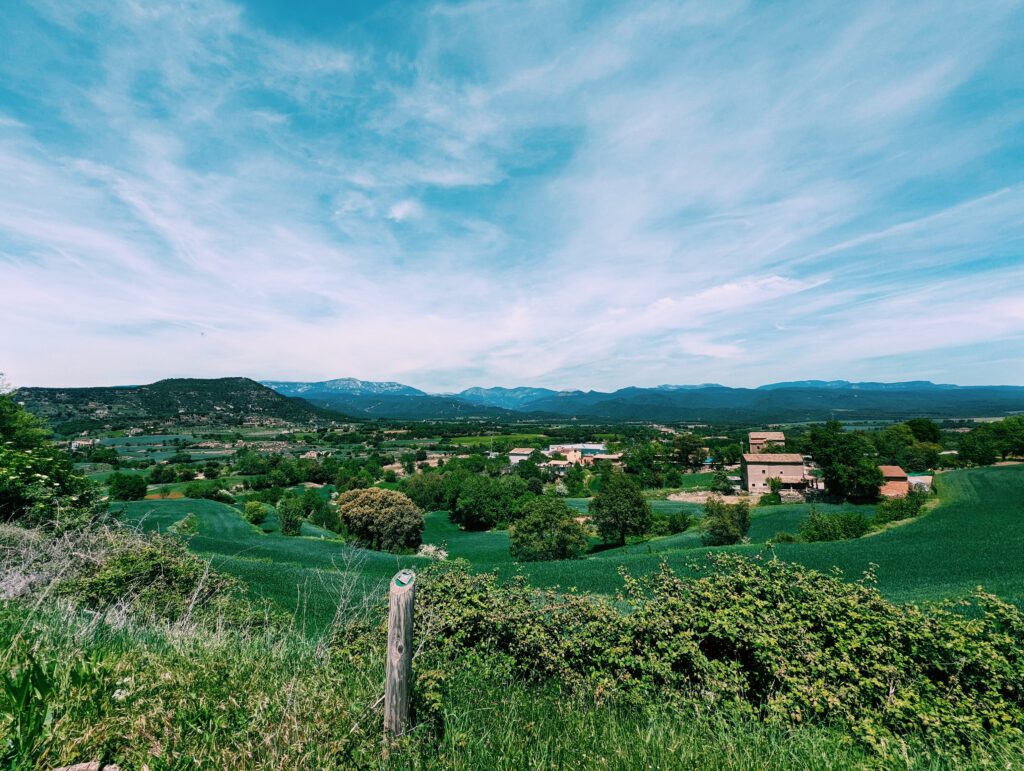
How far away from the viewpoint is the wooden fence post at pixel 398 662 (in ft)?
10.6

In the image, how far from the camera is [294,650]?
5.24 metres

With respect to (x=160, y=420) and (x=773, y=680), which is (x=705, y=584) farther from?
(x=160, y=420)

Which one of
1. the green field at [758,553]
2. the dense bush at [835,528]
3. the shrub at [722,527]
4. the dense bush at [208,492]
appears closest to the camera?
the green field at [758,553]

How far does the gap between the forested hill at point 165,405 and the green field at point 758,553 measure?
89.3 meters

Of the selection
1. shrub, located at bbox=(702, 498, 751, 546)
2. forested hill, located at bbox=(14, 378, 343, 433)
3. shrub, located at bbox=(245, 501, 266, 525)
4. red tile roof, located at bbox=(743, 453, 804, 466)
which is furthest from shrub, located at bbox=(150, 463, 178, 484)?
red tile roof, located at bbox=(743, 453, 804, 466)

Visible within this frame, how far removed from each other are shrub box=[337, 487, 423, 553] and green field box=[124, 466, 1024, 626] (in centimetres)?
320

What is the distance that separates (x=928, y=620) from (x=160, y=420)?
521ft

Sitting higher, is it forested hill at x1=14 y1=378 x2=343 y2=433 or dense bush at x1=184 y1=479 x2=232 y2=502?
forested hill at x1=14 y1=378 x2=343 y2=433

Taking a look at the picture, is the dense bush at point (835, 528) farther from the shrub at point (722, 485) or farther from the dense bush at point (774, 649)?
the dense bush at point (774, 649)

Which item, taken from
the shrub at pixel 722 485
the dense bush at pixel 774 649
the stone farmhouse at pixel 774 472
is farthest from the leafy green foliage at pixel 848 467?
the dense bush at pixel 774 649

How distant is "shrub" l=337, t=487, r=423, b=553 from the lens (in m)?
39.6

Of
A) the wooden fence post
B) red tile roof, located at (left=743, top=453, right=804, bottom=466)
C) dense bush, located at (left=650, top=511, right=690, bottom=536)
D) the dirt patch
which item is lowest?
the dirt patch

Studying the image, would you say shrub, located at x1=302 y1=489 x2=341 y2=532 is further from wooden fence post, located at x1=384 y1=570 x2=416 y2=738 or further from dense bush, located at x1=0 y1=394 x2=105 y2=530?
wooden fence post, located at x1=384 y1=570 x2=416 y2=738

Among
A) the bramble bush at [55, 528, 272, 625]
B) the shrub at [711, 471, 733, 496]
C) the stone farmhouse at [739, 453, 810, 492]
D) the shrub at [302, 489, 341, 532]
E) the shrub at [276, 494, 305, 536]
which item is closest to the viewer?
the bramble bush at [55, 528, 272, 625]
